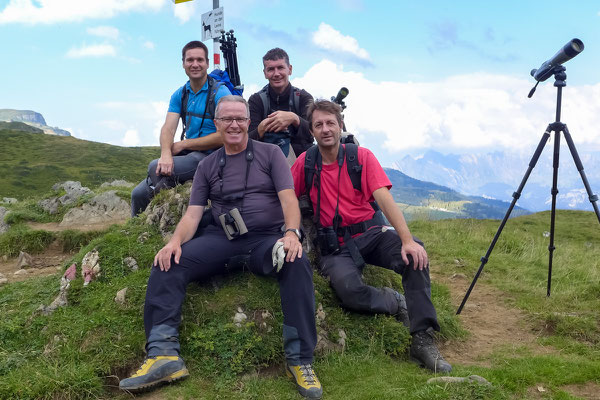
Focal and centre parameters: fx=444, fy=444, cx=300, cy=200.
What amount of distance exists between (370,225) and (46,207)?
15.8m

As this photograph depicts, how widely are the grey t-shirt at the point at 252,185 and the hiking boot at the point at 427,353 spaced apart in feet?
7.59

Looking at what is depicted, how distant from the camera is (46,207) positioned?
1775 cm

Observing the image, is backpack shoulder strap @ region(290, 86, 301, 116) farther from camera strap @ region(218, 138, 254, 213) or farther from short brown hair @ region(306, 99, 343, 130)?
camera strap @ region(218, 138, 254, 213)

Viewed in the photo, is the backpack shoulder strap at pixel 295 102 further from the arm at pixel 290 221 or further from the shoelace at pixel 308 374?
the shoelace at pixel 308 374

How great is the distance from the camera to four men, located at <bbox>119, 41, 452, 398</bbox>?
506 cm

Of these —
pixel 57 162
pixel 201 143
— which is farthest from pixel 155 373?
pixel 57 162

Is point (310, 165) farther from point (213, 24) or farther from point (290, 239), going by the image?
point (213, 24)

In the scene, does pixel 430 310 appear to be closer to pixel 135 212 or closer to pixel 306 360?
pixel 306 360

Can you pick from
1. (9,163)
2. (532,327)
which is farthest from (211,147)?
(9,163)

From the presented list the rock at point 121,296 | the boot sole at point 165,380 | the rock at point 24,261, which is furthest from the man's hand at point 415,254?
the rock at point 24,261

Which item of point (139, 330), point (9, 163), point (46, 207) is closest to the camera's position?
point (139, 330)

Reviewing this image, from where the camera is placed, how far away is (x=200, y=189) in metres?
5.93

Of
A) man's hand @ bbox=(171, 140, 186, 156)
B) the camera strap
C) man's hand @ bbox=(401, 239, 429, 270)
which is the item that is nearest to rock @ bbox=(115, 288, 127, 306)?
the camera strap

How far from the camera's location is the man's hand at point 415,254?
18.4 ft
